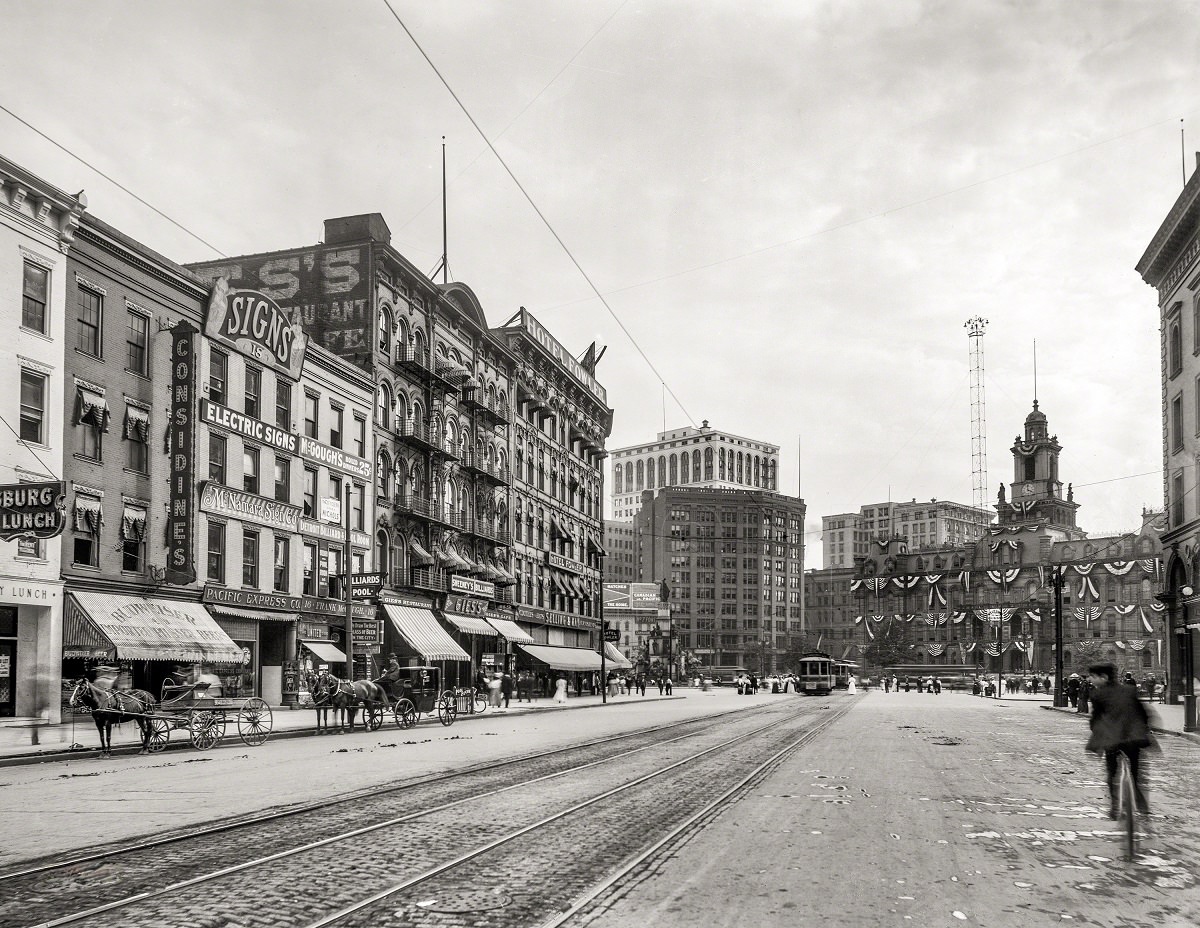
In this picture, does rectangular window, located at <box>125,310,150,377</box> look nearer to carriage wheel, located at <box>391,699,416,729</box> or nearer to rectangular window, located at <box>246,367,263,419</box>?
rectangular window, located at <box>246,367,263,419</box>

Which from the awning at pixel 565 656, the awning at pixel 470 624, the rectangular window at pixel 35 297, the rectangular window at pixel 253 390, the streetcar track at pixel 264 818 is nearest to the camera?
the streetcar track at pixel 264 818

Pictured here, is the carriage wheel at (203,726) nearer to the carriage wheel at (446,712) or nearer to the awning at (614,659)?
the carriage wheel at (446,712)

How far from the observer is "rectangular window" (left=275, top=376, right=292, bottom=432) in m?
38.9

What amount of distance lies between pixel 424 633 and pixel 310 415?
10.5 meters

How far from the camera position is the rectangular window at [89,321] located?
2947cm

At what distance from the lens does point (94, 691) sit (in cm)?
2084

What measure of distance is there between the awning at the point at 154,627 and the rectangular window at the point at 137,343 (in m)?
6.22

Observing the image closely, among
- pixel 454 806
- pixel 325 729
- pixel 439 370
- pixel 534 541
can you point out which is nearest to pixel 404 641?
pixel 439 370

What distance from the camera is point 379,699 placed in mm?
28828

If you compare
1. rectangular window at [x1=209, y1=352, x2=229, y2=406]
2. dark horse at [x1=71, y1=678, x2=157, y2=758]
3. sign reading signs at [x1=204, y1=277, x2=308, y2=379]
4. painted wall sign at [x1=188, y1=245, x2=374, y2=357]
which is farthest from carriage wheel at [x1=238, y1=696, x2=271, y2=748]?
painted wall sign at [x1=188, y1=245, x2=374, y2=357]

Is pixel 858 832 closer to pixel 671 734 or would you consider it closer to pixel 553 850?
pixel 553 850

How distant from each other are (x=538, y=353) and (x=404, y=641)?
2457cm

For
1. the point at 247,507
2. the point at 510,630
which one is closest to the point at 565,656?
the point at 510,630

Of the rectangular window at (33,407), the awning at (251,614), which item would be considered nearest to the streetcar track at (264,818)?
the rectangular window at (33,407)
